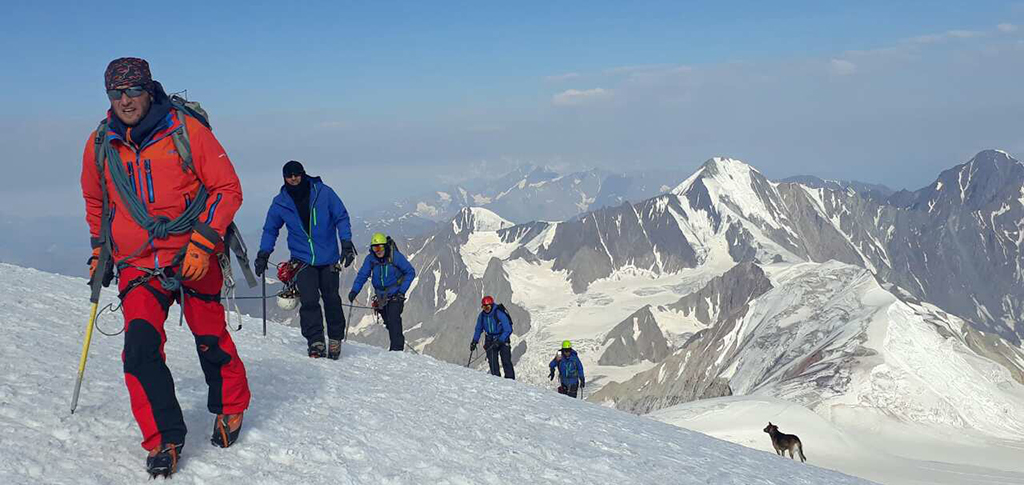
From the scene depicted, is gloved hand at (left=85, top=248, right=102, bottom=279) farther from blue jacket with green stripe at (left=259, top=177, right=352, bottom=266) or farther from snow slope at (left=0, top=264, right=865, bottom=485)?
blue jacket with green stripe at (left=259, top=177, right=352, bottom=266)

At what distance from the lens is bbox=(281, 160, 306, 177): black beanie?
38.7 feet

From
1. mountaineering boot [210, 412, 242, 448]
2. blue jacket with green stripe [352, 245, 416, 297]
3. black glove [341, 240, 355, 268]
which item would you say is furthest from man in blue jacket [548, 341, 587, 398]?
mountaineering boot [210, 412, 242, 448]

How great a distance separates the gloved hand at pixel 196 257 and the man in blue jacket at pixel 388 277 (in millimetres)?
10302

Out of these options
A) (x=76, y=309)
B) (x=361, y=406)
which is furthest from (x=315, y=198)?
(x=76, y=309)

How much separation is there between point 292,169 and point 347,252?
1705 mm

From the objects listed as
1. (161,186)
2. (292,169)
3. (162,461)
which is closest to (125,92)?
(161,186)

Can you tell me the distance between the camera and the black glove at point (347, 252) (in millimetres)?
12320

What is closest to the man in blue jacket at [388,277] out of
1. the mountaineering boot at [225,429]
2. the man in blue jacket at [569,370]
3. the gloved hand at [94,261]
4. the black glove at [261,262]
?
the black glove at [261,262]

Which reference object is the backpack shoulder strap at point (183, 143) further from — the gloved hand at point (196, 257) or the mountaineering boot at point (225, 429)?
the mountaineering boot at point (225, 429)

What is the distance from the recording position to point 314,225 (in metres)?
12.2

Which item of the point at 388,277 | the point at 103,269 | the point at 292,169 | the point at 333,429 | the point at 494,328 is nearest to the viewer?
the point at 103,269

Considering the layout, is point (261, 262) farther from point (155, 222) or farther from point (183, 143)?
point (183, 143)

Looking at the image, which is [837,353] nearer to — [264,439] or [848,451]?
[848,451]

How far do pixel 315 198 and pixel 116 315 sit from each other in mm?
6114
